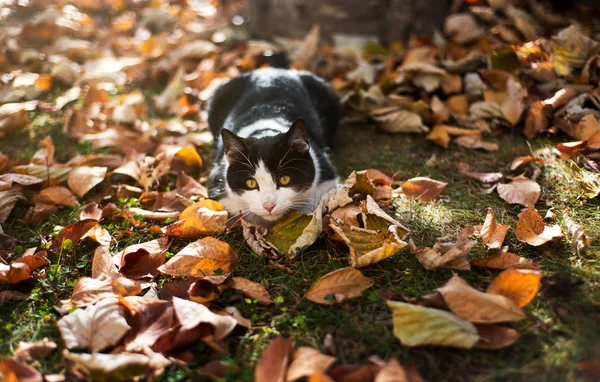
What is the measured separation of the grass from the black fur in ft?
1.30

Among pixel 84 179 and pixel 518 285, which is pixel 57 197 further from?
pixel 518 285

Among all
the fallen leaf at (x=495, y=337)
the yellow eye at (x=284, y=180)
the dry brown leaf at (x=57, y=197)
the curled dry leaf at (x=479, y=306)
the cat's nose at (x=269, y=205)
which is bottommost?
the dry brown leaf at (x=57, y=197)

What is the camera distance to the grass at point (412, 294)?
5.28ft

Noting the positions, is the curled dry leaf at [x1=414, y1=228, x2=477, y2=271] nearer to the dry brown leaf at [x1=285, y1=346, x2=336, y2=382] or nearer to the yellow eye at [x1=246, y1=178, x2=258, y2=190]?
the dry brown leaf at [x1=285, y1=346, x2=336, y2=382]

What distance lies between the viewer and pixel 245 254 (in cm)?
231

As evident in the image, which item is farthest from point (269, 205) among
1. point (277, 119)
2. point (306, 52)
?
point (306, 52)

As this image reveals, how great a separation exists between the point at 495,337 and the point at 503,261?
44cm

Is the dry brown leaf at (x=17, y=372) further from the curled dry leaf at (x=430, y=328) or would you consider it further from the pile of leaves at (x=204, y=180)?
the curled dry leaf at (x=430, y=328)

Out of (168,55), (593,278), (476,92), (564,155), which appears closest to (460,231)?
(593,278)

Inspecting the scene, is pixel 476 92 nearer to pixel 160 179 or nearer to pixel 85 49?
pixel 160 179

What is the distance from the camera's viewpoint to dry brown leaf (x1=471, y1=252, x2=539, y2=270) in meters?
1.96

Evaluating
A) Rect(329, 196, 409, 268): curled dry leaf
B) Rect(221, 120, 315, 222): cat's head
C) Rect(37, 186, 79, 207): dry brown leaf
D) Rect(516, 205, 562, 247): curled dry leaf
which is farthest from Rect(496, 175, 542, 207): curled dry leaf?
Rect(37, 186, 79, 207): dry brown leaf

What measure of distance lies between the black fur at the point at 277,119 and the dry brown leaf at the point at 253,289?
63cm

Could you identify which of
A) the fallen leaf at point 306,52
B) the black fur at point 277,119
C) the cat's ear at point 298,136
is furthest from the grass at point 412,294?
the fallen leaf at point 306,52
